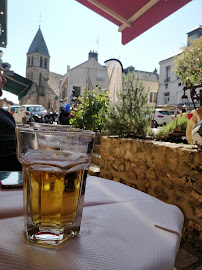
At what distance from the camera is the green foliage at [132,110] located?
11.8 feet

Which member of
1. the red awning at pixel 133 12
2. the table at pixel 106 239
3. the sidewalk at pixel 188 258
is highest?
the red awning at pixel 133 12

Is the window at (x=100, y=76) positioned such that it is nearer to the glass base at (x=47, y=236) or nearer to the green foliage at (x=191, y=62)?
the green foliage at (x=191, y=62)

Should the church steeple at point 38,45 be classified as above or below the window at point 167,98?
above

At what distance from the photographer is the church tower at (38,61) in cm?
5050

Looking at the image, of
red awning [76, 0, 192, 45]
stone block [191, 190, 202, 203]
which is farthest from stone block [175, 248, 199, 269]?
red awning [76, 0, 192, 45]

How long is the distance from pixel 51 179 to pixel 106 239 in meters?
0.16

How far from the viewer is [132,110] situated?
3693mm

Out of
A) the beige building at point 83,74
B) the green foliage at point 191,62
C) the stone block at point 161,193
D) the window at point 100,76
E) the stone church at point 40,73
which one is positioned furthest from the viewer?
the stone church at point 40,73

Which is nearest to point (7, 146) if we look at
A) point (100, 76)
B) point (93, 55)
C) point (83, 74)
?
point (83, 74)

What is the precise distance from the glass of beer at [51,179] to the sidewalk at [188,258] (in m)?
1.63

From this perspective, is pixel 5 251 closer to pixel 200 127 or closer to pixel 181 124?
pixel 200 127

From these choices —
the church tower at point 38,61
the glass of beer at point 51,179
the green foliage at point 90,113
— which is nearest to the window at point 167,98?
the green foliage at point 90,113

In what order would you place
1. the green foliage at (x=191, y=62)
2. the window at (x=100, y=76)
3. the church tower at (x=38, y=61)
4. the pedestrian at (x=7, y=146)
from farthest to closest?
the church tower at (x=38, y=61), the window at (x=100, y=76), the green foliage at (x=191, y=62), the pedestrian at (x=7, y=146)

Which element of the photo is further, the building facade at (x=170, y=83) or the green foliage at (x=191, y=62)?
the building facade at (x=170, y=83)
